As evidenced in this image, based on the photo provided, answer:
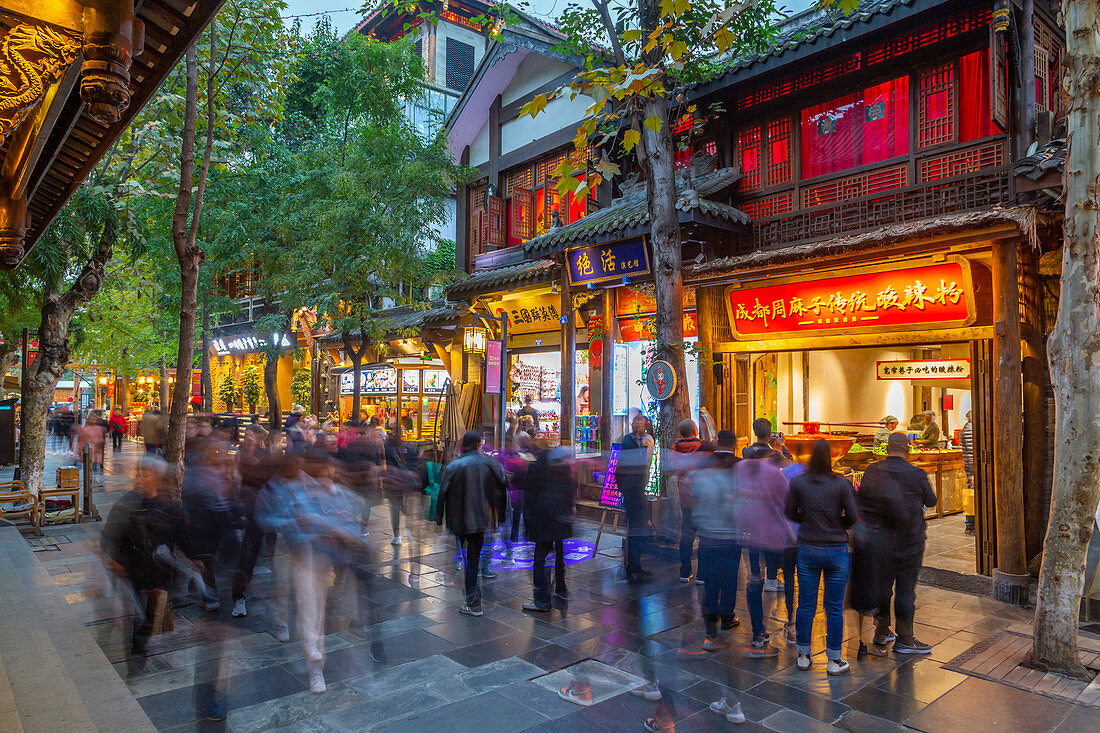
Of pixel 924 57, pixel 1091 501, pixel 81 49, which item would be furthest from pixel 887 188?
pixel 81 49

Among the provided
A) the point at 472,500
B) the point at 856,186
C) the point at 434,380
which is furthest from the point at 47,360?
the point at 856,186

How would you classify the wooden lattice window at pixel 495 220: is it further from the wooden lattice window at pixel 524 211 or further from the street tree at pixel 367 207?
the street tree at pixel 367 207

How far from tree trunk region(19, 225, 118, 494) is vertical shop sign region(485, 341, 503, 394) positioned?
303 inches

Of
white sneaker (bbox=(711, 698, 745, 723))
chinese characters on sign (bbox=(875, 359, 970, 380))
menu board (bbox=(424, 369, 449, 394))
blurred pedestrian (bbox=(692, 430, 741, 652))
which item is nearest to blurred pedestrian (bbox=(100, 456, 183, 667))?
blurred pedestrian (bbox=(692, 430, 741, 652))

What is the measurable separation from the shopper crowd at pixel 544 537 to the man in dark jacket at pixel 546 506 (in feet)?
0.05

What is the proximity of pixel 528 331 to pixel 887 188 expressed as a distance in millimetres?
8941

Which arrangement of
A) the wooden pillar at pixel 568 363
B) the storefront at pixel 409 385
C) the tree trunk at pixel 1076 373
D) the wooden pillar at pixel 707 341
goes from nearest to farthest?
the tree trunk at pixel 1076 373, the wooden pillar at pixel 707 341, the wooden pillar at pixel 568 363, the storefront at pixel 409 385

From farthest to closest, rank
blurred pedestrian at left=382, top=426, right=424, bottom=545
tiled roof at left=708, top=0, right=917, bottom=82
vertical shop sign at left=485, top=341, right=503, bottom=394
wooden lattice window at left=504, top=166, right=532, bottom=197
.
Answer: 1. wooden lattice window at left=504, top=166, right=532, bottom=197
2. vertical shop sign at left=485, top=341, right=503, bottom=394
3. blurred pedestrian at left=382, top=426, right=424, bottom=545
4. tiled roof at left=708, top=0, right=917, bottom=82

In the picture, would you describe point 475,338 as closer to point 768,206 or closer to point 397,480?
point 397,480

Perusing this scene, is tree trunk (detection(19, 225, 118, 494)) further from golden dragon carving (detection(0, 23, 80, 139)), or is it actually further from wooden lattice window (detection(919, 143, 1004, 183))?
wooden lattice window (detection(919, 143, 1004, 183))

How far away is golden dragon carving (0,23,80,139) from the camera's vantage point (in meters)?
3.72

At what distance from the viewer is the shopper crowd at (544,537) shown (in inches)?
232

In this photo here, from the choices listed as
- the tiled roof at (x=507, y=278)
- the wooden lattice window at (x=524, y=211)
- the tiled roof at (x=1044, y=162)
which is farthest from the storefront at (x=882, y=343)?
the wooden lattice window at (x=524, y=211)

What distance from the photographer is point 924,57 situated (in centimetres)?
967
